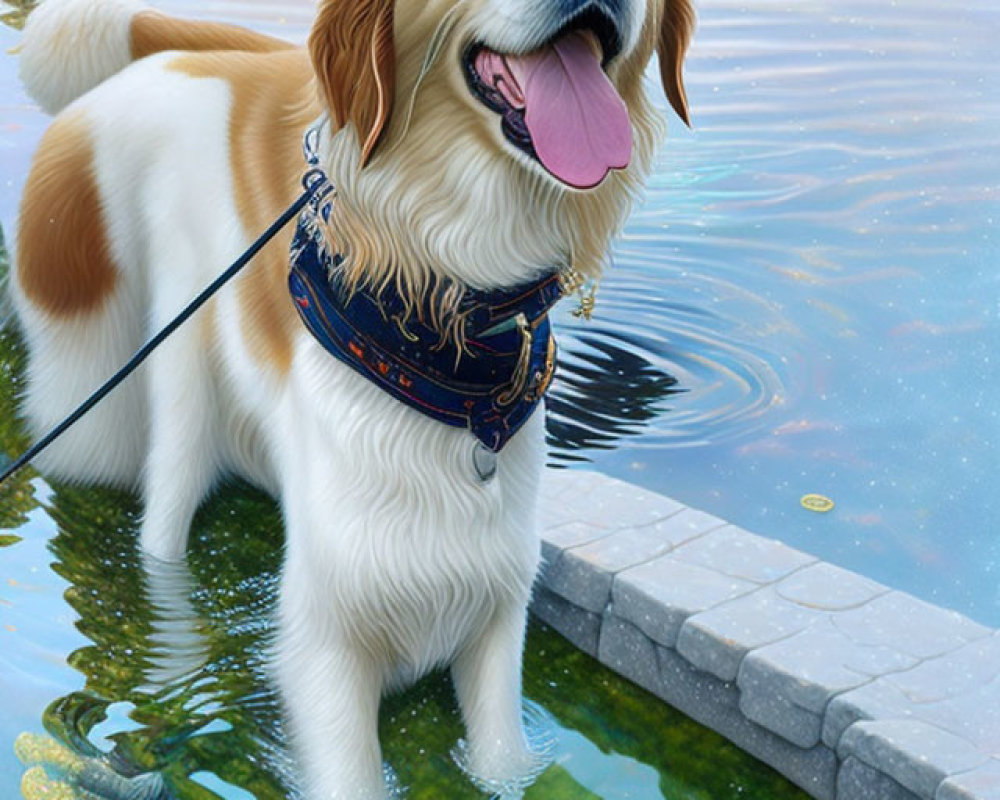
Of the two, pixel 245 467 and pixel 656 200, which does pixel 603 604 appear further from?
pixel 656 200

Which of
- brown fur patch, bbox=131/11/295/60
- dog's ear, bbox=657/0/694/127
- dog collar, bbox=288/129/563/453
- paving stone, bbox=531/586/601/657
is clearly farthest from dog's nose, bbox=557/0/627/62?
paving stone, bbox=531/586/601/657

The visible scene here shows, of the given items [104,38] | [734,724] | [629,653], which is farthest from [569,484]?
[104,38]

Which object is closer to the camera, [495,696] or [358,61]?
[358,61]

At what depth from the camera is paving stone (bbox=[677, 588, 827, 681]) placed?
147 inches

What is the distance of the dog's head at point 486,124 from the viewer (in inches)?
102

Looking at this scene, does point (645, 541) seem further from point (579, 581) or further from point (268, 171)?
point (268, 171)

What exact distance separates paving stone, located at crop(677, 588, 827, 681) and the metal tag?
1015mm

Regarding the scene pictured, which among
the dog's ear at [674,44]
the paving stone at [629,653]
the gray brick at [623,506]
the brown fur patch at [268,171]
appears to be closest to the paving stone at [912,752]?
the paving stone at [629,653]

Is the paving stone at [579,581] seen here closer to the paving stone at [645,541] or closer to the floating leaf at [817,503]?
the paving stone at [645,541]

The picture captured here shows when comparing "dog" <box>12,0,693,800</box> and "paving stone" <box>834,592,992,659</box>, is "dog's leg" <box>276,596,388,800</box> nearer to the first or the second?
"dog" <box>12,0,693,800</box>

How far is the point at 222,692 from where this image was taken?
12.2 feet

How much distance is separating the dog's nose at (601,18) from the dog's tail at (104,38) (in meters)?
1.65

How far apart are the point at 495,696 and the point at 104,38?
225cm

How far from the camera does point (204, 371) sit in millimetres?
3791
